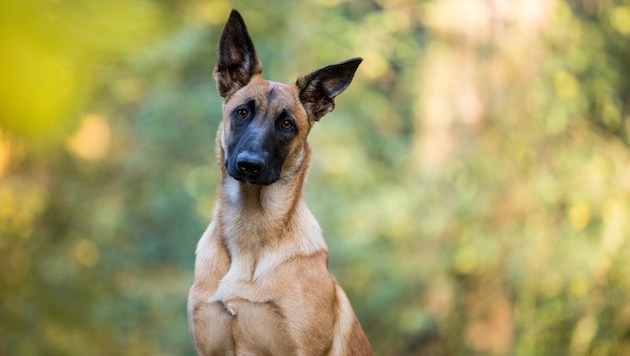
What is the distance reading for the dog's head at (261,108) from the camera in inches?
137

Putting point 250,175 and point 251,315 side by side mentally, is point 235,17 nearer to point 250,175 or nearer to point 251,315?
point 250,175

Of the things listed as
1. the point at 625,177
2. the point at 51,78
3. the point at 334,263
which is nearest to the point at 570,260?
the point at 625,177

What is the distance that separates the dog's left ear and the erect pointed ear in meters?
0.24

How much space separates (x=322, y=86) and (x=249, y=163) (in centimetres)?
70

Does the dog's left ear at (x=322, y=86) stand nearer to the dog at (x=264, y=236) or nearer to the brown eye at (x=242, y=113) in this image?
the dog at (x=264, y=236)

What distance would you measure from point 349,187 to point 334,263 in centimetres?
125

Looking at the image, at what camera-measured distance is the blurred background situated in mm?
8008

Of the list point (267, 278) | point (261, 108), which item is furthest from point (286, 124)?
point (267, 278)

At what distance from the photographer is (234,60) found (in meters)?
3.84

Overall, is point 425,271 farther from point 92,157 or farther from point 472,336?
point 92,157

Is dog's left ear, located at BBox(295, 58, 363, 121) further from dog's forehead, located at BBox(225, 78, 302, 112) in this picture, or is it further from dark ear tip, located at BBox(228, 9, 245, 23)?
dark ear tip, located at BBox(228, 9, 245, 23)

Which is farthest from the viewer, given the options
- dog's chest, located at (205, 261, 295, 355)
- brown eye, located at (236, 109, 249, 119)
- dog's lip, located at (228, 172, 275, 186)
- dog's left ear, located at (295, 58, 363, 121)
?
dog's left ear, located at (295, 58, 363, 121)

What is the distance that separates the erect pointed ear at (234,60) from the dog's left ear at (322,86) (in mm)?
236

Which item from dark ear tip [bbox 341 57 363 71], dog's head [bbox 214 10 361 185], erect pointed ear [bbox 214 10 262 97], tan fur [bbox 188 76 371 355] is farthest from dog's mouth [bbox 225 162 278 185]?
dark ear tip [bbox 341 57 363 71]
